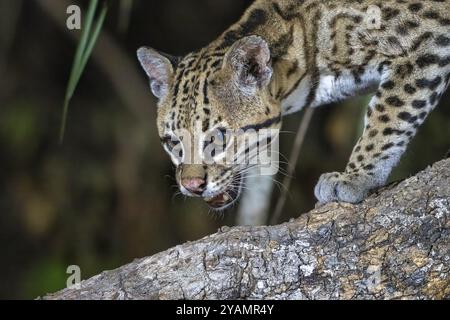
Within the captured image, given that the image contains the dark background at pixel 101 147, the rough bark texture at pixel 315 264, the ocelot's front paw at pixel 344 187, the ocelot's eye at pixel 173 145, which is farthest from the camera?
the dark background at pixel 101 147

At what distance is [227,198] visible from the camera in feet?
12.6

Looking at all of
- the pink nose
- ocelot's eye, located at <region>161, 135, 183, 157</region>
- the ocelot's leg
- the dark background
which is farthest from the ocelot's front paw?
the dark background

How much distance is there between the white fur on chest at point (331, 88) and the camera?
391cm

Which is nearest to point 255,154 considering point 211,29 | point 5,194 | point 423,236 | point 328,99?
point 328,99

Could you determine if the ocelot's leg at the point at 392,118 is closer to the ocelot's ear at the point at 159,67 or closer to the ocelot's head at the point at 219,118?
the ocelot's head at the point at 219,118

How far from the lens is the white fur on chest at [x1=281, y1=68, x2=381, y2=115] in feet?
12.8

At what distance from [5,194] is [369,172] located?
13.0ft

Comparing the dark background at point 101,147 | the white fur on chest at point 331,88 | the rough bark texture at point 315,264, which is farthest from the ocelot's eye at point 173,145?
the dark background at point 101,147

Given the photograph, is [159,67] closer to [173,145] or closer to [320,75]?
[173,145]

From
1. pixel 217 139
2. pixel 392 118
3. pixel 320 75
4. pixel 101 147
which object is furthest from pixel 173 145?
pixel 101 147

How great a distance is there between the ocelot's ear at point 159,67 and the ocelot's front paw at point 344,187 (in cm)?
76

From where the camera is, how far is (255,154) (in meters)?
3.85

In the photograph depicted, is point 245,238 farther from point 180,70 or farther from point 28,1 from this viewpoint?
point 28,1

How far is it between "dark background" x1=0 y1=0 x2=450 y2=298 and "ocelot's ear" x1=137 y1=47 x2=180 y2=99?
8.81 feet
